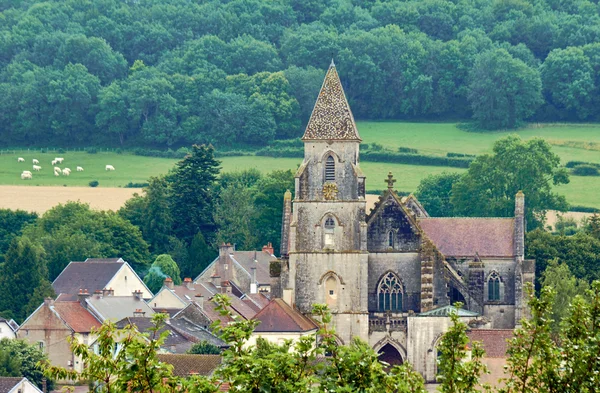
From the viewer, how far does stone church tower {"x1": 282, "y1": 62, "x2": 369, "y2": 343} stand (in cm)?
8169

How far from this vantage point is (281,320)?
78.2m

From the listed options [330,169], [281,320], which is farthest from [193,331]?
[281,320]

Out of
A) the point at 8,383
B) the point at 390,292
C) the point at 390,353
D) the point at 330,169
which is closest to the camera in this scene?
the point at 8,383

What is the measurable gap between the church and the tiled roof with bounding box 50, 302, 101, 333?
10.4 metres

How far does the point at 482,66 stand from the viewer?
160125 millimetres

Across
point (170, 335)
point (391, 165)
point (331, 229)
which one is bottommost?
point (170, 335)

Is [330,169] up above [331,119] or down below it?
below

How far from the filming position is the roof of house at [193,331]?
85.9m

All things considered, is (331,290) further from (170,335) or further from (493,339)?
(493,339)

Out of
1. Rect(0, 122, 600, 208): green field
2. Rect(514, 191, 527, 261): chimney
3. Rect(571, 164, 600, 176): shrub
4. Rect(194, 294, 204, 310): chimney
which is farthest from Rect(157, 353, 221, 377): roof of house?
Rect(571, 164, 600, 176): shrub

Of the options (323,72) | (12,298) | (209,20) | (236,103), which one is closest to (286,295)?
(12,298)

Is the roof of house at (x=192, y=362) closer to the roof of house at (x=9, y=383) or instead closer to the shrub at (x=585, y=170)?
the roof of house at (x=9, y=383)

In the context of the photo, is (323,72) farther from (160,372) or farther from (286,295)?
(160,372)

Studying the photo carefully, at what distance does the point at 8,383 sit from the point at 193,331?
16.6 metres
